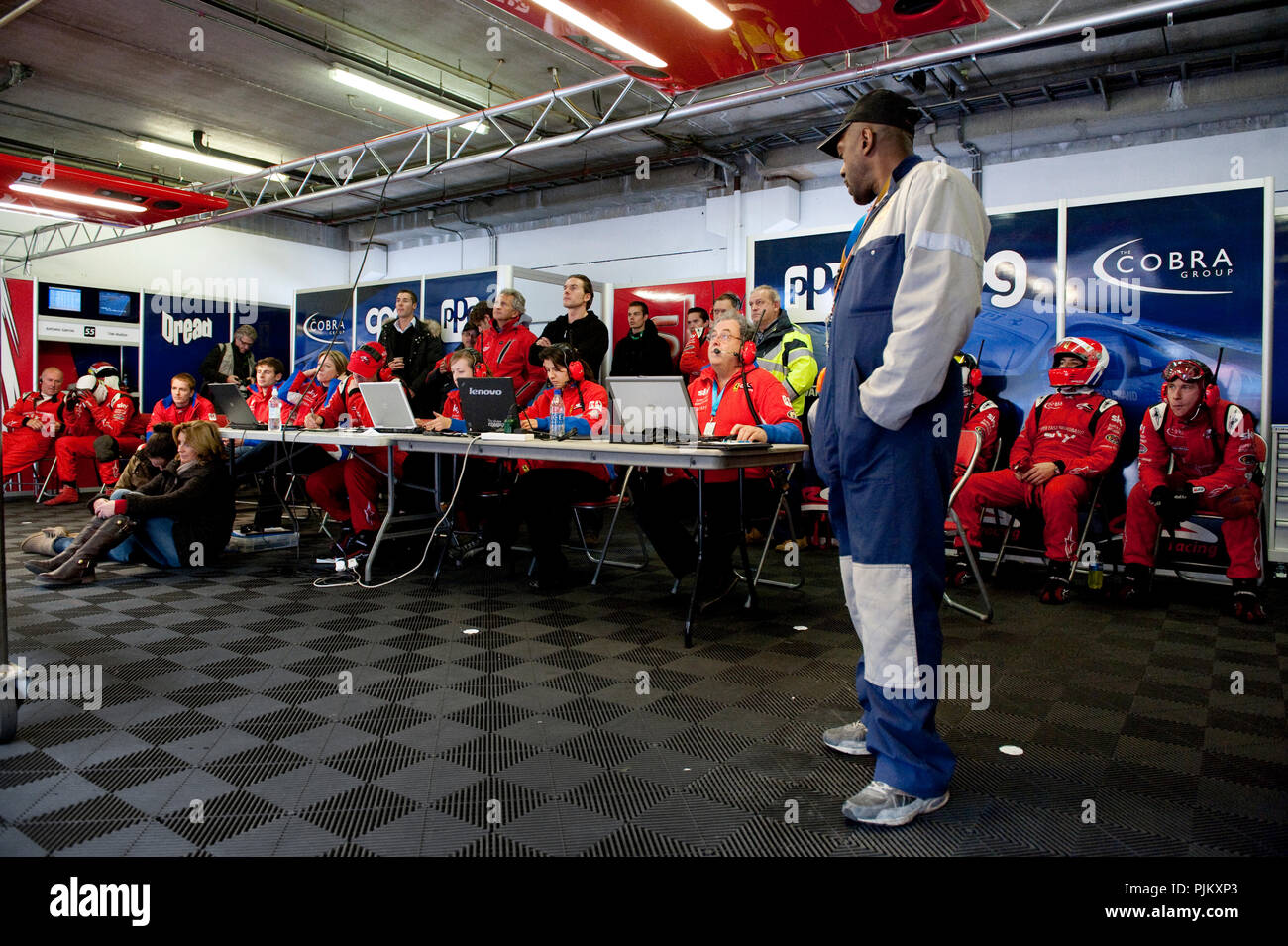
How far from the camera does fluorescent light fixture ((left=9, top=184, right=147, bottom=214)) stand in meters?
8.15

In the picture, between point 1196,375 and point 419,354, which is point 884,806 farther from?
point 419,354

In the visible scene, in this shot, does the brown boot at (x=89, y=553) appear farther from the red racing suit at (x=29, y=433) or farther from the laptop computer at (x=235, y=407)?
the red racing suit at (x=29, y=433)

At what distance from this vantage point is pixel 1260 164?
7.32m

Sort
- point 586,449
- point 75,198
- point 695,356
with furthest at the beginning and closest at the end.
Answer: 1. point 75,198
2. point 695,356
3. point 586,449

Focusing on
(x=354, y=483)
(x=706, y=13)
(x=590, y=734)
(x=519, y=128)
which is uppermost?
(x=519, y=128)

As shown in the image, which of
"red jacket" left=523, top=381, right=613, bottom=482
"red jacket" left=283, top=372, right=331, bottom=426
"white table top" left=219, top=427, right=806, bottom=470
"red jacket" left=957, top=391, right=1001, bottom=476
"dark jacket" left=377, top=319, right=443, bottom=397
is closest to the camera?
"white table top" left=219, top=427, right=806, bottom=470

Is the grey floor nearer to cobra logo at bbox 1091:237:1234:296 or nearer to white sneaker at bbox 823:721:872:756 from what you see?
white sneaker at bbox 823:721:872:756

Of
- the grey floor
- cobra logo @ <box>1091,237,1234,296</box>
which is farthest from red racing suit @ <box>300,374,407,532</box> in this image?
cobra logo @ <box>1091,237,1234,296</box>

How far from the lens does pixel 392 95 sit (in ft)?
26.7

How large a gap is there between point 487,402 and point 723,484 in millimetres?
1487

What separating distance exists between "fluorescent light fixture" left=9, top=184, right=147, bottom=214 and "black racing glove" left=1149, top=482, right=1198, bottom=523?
9.50 meters

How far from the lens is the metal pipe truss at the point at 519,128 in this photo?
4973 millimetres

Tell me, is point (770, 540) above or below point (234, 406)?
below

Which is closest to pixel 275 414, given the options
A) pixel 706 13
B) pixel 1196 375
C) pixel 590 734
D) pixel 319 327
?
pixel 706 13
